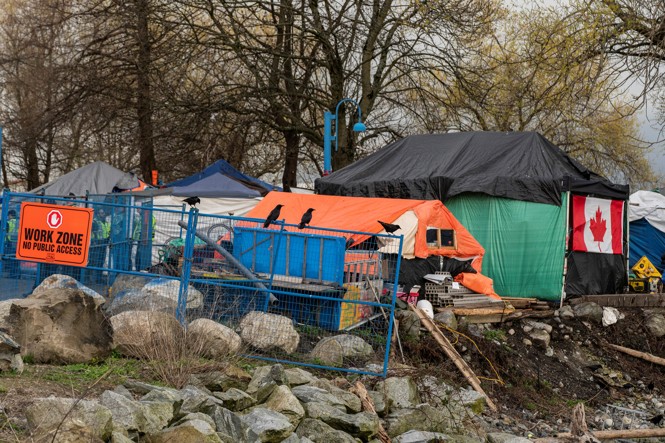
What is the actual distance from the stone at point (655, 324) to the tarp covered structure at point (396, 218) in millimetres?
3462

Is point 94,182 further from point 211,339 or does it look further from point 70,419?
point 70,419

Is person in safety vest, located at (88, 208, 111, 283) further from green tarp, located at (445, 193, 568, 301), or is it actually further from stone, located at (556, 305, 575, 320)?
stone, located at (556, 305, 575, 320)

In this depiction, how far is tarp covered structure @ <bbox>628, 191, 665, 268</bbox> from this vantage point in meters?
21.4

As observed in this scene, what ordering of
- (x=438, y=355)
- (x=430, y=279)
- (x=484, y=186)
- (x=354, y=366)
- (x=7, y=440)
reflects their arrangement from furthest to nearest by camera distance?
(x=484, y=186) < (x=430, y=279) < (x=438, y=355) < (x=354, y=366) < (x=7, y=440)

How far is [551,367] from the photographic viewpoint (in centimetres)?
1325

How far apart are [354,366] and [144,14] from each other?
14.7 meters

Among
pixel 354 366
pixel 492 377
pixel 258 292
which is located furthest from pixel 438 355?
pixel 258 292

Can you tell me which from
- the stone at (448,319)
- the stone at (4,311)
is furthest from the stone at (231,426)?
the stone at (448,319)

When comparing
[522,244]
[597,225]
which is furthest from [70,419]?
[597,225]

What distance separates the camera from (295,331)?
1005 centimetres

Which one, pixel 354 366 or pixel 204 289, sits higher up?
pixel 204 289

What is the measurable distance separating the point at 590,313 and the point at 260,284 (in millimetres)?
7866

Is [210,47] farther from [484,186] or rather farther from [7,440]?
[7,440]

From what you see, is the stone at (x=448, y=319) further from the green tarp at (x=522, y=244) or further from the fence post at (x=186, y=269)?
the fence post at (x=186, y=269)
